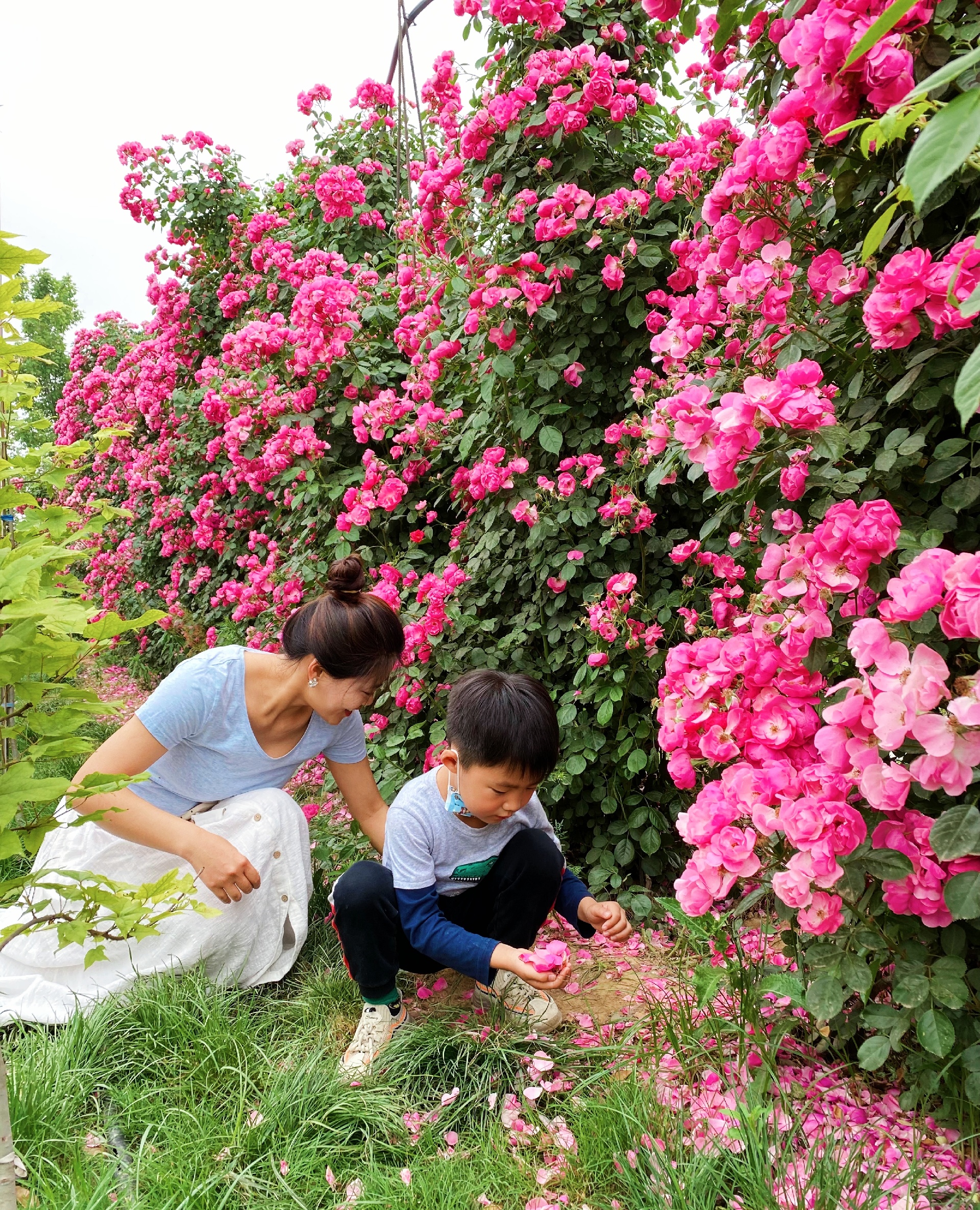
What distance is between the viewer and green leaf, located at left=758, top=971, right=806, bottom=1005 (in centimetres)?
136

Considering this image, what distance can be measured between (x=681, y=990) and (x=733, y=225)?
1411 millimetres

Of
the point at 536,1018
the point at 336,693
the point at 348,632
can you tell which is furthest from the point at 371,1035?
the point at 348,632

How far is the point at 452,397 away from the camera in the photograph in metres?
2.96

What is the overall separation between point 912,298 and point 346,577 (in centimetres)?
121

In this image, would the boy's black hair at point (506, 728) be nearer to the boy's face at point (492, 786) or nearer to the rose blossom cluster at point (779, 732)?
the boy's face at point (492, 786)

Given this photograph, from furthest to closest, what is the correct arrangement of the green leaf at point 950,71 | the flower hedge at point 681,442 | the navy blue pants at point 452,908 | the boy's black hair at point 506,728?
the navy blue pants at point 452,908 < the boy's black hair at point 506,728 < the flower hedge at point 681,442 < the green leaf at point 950,71

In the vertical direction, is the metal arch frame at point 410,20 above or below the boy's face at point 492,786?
above

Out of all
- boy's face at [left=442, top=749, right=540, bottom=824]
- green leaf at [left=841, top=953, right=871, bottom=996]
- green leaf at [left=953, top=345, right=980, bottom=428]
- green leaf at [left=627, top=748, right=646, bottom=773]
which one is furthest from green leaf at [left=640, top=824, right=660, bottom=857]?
green leaf at [left=953, top=345, right=980, bottom=428]

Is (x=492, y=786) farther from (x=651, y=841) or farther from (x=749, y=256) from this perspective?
(x=749, y=256)

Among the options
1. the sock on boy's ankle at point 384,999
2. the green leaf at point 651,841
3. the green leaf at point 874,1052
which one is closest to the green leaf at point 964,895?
the green leaf at point 874,1052

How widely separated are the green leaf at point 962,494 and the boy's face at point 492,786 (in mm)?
817

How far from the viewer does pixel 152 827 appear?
1896 millimetres

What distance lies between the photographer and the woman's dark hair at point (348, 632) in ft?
6.24

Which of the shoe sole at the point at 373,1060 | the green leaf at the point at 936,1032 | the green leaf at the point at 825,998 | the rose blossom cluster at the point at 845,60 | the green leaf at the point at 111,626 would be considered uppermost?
the rose blossom cluster at the point at 845,60
